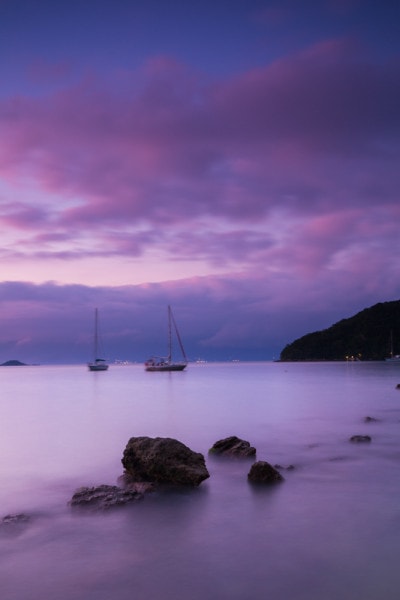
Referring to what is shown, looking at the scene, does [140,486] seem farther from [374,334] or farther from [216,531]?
[374,334]

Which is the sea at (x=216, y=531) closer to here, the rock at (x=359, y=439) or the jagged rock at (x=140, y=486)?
the jagged rock at (x=140, y=486)

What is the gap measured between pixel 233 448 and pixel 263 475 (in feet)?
12.9

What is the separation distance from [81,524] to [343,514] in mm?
4819

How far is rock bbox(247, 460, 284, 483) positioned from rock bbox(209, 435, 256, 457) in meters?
3.37

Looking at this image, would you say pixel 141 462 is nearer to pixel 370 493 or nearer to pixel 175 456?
pixel 175 456

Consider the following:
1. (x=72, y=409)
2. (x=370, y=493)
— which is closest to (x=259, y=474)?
(x=370, y=493)

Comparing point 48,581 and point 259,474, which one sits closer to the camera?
point 48,581

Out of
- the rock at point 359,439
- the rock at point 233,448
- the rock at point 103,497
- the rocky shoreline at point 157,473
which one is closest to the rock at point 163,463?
the rocky shoreline at point 157,473

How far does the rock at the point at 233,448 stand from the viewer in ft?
52.1

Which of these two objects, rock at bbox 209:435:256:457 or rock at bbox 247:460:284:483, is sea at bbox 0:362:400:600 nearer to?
rock at bbox 247:460:284:483

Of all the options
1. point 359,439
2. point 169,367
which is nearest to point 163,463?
point 359,439

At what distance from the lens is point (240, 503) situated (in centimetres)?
1071

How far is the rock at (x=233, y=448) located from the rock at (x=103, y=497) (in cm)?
557

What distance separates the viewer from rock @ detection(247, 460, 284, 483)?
480 inches
